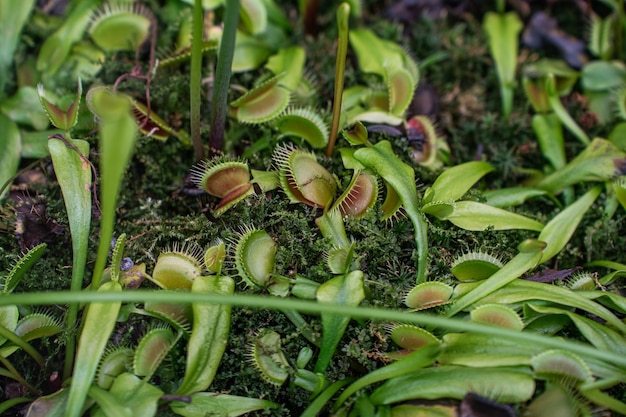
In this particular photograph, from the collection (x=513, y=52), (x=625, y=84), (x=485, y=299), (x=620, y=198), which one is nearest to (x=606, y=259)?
(x=620, y=198)

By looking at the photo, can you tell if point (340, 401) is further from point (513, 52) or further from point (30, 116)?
point (513, 52)

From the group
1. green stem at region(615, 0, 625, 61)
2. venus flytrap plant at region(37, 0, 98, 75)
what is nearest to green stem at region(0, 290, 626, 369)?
venus flytrap plant at region(37, 0, 98, 75)

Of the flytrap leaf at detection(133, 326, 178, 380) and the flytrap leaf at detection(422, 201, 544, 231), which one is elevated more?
the flytrap leaf at detection(422, 201, 544, 231)

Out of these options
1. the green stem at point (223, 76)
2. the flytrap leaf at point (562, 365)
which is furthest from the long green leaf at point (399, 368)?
the green stem at point (223, 76)

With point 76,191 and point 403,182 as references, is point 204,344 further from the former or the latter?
point 403,182

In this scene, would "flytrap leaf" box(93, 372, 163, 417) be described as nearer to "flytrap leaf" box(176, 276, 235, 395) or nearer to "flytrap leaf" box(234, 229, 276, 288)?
"flytrap leaf" box(176, 276, 235, 395)

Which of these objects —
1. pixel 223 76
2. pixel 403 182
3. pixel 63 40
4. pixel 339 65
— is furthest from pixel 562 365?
pixel 63 40
